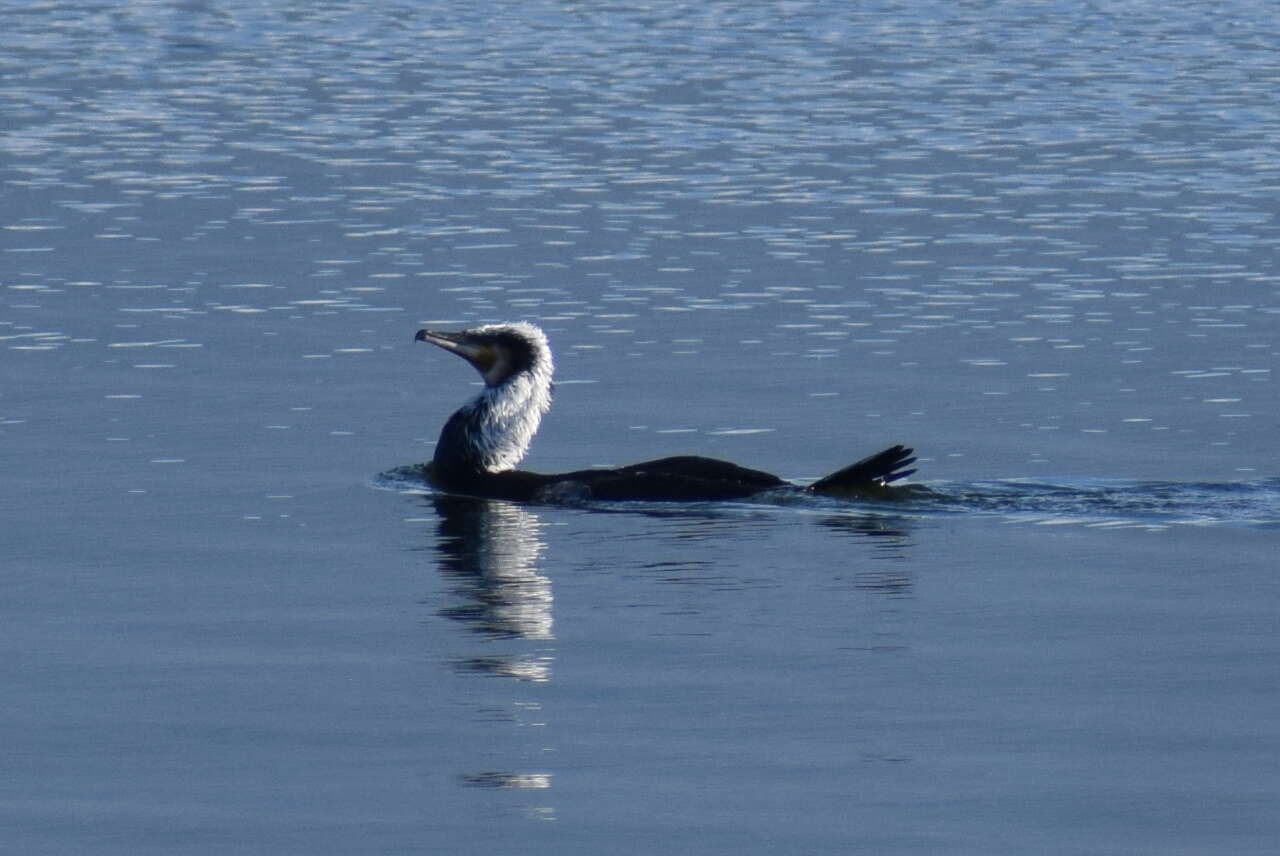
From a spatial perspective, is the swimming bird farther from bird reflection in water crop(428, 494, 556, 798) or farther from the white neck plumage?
bird reflection in water crop(428, 494, 556, 798)

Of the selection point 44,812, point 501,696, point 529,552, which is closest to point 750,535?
point 529,552

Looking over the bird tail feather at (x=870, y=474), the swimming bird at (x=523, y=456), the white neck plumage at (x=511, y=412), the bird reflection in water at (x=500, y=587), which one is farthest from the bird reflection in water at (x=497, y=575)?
the bird tail feather at (x=870, y=474)

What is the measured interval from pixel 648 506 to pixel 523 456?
2.13 metres

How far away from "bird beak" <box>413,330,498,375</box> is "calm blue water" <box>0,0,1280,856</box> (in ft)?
2.39

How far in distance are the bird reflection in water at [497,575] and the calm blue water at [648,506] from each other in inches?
1.7

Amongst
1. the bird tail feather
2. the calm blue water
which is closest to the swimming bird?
the bird tail feather

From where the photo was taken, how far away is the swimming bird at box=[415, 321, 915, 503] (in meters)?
15.4

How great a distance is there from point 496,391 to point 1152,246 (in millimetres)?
10834

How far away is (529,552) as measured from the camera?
47.2 ft

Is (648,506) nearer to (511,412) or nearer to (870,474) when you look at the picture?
(870,474)

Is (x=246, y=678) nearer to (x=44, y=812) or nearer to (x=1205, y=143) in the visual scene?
(x=44, y=812)

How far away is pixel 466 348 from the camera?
1722 centimetres

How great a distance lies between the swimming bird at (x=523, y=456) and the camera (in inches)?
607

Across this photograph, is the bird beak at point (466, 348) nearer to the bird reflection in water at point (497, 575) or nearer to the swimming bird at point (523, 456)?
the swimming bird at point (523, 456)
